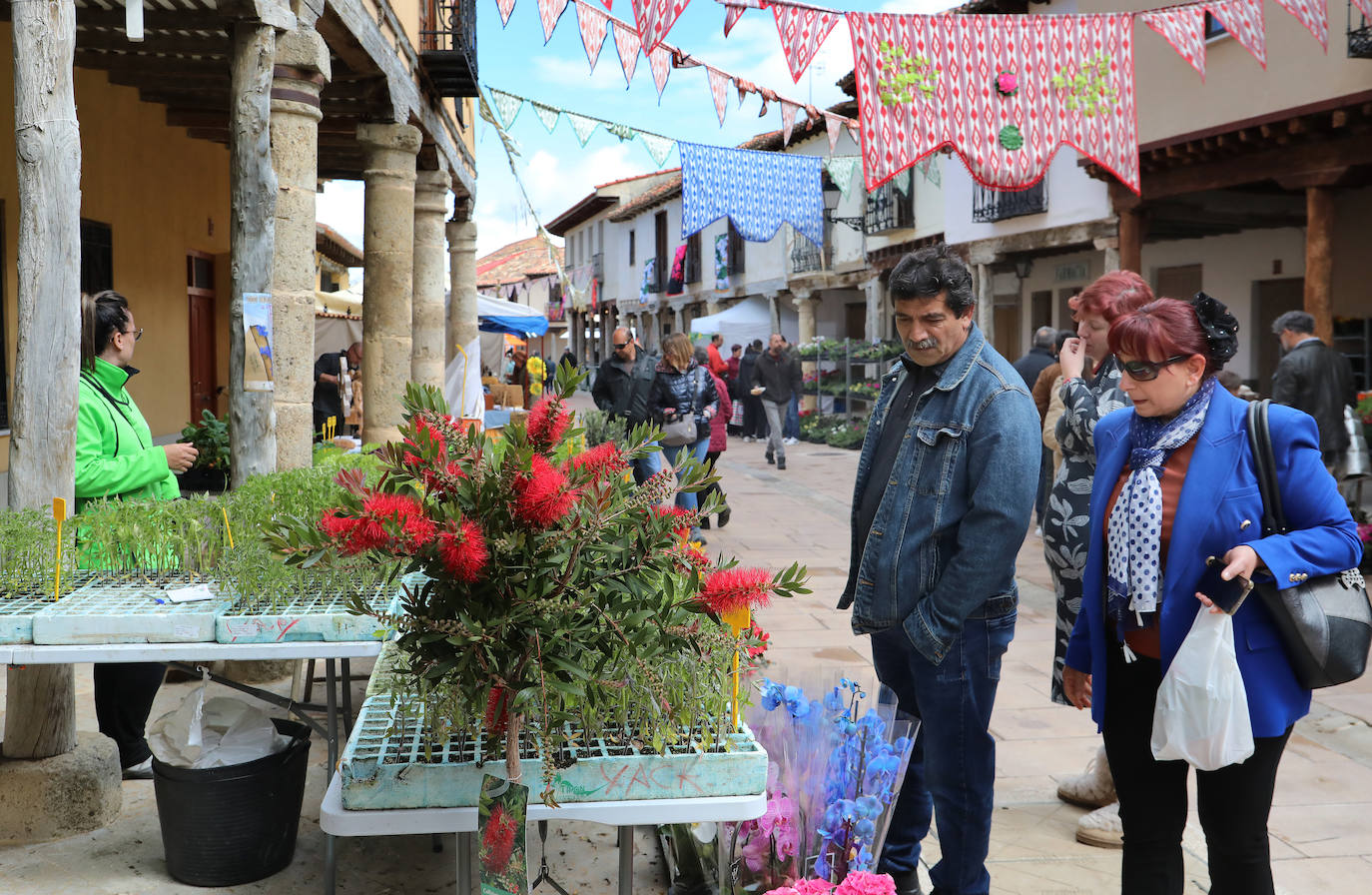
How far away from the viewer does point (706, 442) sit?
9469mm

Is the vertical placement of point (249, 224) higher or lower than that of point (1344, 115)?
lower

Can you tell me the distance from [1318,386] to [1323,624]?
6.73 m

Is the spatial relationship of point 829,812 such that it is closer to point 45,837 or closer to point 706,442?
point 45,837

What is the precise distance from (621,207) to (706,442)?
101 ft

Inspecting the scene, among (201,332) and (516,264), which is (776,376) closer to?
(201,332)

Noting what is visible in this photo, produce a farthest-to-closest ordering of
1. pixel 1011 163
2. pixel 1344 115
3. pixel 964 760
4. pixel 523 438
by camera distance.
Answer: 1. pixel 1344 115
2. pixel 1011 163
3. pixel 964 760
4. pixel 523 438

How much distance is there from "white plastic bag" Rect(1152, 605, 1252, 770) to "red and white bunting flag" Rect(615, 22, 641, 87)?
804 centimetres

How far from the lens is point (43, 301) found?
3.54m

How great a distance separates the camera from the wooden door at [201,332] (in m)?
11.9

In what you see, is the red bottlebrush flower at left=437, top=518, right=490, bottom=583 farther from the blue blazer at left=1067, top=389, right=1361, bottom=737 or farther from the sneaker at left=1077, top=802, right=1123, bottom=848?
the sneaker at left=1077, top=802, right=1123, bottom=848

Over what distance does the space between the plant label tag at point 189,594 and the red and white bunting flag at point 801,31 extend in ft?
22.0

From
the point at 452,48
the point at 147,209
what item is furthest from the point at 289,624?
the point at 147,209

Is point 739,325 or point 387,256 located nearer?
point 387,256

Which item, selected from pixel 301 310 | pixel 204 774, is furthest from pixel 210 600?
pixel 301 310
